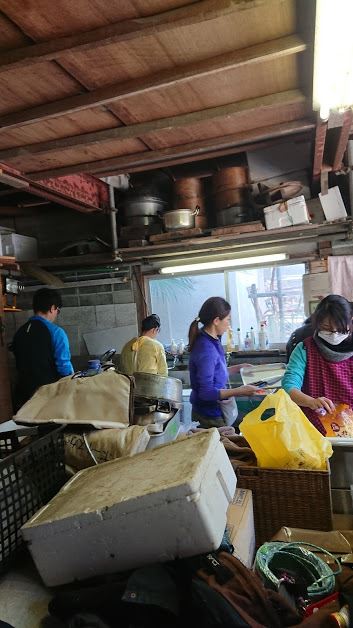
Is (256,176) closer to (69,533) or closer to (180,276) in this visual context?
(180,276)

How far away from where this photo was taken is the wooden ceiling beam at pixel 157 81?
1509mm

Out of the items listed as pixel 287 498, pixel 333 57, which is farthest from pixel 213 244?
pixel 287 498

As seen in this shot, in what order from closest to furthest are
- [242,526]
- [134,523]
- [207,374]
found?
[134,523] < [242,526] < [207,374]

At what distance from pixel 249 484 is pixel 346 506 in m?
0.46

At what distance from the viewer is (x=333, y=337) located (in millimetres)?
2432

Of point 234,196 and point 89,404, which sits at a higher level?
point 234,196

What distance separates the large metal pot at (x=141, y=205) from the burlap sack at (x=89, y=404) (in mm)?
3525

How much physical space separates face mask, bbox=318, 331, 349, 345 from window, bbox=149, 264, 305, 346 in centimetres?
260

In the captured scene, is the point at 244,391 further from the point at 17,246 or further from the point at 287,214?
the point at 17,246

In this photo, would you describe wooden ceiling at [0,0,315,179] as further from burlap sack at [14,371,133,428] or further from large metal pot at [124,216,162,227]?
large metal pot at [124,216,162,227]

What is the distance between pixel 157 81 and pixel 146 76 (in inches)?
2.2

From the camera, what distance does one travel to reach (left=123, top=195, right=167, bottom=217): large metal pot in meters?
4.91

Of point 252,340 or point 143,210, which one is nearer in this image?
point 143,210

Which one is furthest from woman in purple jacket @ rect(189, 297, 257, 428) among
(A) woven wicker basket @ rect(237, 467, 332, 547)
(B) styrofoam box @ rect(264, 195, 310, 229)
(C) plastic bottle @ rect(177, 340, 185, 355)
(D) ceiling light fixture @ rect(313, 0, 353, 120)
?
(C) plastic bottle @ rect(177, 340, 185, 355)
